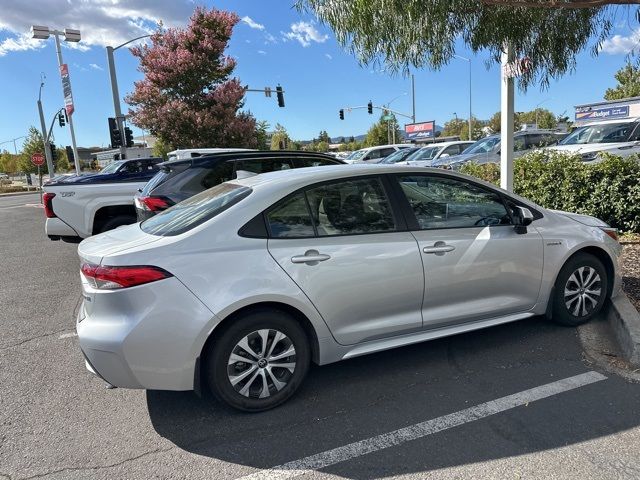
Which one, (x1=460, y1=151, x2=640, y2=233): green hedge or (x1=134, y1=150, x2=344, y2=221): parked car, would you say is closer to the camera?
(x1=134, y1=150, x2=344, y2=221): parked car

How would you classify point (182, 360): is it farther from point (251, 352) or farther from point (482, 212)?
point (482, 212)

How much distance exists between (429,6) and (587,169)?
5.08 metres

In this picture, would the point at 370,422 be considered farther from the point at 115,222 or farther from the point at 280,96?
the point at 280,96

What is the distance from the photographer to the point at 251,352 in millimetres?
3227

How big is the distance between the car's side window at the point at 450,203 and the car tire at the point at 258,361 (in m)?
1.32

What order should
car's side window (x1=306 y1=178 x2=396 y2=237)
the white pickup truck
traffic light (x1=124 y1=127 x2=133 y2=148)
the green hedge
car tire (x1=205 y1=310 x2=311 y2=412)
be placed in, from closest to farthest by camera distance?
car tire (x1=205 y1=310 x2=311 y2=412) < car's side window (x1=306 y1=178 x2=396 y2=237) < the green hedge < the white pickup truck < traffic light (x1=124 y1=127 x2=133 y2=148)

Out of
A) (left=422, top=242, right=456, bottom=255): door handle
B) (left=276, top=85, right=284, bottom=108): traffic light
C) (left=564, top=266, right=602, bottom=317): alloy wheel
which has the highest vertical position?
(left=276, top=85, right=284, bottom=108): traffic light

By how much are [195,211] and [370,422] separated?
1.91 meters

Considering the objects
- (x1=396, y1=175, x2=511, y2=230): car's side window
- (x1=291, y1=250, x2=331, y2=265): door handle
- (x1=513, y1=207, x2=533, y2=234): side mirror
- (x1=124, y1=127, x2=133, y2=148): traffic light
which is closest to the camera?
(x1=291, y1=250, x2=331, y2=265): door handle

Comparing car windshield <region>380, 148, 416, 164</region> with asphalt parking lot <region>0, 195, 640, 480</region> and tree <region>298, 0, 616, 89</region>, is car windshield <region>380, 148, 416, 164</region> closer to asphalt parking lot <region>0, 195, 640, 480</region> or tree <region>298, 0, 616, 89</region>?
tree <region>298, 0, 616, 89</region>

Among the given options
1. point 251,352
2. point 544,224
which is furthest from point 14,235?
point 544,224

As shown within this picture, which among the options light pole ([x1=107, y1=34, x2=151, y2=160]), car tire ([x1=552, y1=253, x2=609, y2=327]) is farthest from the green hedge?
light pole ([x1=107, y1=34, x2=151, y2=160])

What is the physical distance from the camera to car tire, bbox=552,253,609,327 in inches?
171

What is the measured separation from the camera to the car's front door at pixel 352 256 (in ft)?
11.0
